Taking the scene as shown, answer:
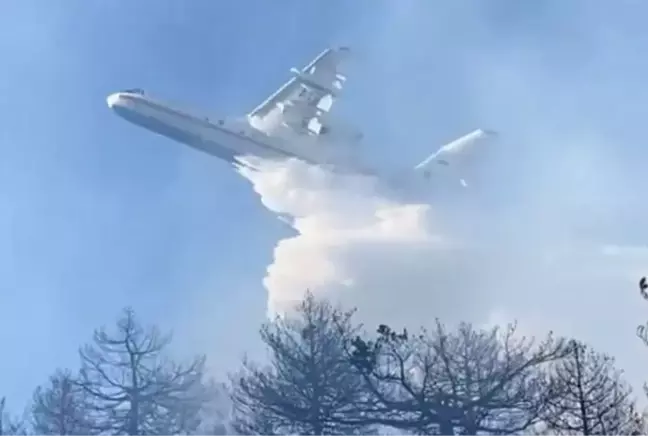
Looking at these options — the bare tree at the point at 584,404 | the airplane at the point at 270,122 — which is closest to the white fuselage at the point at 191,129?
the airplane at the point at 270,122

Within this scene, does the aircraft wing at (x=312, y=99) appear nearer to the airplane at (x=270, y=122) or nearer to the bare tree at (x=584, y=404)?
the airplane at (x=270, y=122)

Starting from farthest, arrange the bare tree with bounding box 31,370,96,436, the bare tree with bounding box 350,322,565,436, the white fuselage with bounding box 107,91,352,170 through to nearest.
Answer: the white fuselage with bounding box 107,91,352,170 < the bare tree with bounding box 31,370,96,436 < the bare tree with bounding box 350,322,565,436

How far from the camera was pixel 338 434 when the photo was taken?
30.1 metres

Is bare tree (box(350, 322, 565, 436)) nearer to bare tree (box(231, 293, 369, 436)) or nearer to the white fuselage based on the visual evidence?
bare tree (box(231, 293, 369, 436))

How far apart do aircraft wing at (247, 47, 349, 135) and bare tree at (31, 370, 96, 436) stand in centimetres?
2738

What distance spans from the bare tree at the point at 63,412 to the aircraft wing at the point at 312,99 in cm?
2738

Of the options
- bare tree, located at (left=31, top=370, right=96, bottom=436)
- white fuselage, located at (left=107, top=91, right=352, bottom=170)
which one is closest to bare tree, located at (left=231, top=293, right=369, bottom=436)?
bare tree, located at (left=31, top=370, right=96, bottom=436)

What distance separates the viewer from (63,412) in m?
40.5

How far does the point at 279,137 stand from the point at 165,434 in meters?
28.2

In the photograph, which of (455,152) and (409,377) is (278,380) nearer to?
(409,377)

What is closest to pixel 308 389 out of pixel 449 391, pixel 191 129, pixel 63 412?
pixel 449 391

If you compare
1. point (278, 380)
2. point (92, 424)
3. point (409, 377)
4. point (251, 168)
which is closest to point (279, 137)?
point (251, 168)

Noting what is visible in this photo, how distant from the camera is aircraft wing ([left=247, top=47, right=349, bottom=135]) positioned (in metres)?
66.2

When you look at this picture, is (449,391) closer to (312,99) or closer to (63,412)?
(63,412)
